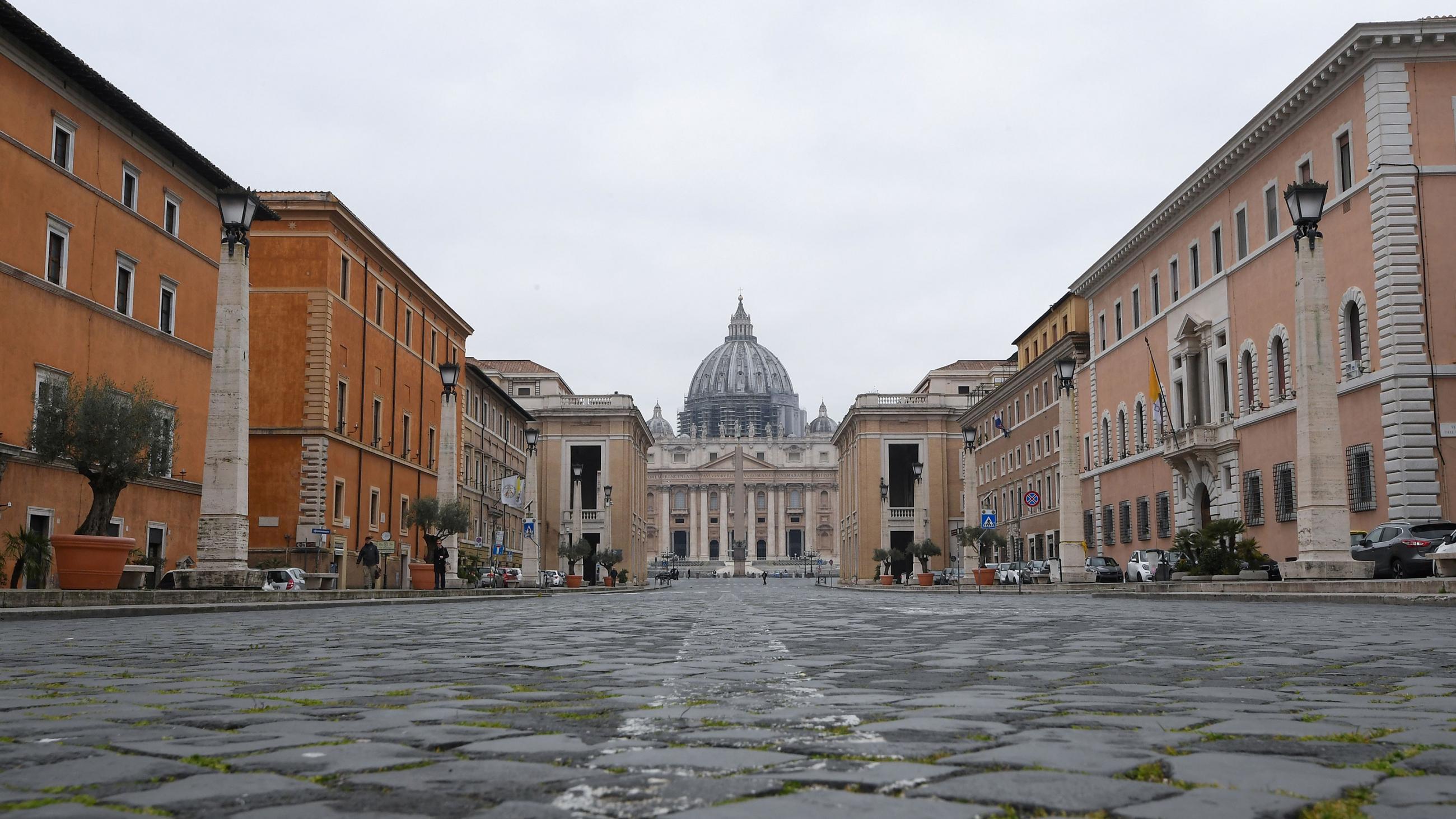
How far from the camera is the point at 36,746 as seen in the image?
4320 millimetres

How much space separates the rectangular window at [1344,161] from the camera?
33344 millimetres

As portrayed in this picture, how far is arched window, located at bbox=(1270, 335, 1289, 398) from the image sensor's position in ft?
123

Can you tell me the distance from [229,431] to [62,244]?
33.5 feet

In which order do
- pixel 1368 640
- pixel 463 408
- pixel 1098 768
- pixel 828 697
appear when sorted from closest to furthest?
pixel 1098 768 < pixel 828 697 < pixel 1368 640 < pixel 463 408

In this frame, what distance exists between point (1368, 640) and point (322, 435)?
3489 cm

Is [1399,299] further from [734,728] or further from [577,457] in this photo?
[577,457]

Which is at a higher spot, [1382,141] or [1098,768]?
[1382,141]

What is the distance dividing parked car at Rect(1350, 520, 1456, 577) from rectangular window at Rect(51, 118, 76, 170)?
29.4 m

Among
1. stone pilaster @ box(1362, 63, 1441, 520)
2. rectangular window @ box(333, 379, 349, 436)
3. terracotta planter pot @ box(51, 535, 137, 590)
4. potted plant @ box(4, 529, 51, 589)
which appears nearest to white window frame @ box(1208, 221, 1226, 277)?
stone pilaster @ box(1362, 63, 1441, 520)

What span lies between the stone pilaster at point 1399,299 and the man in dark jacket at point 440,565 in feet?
82.2

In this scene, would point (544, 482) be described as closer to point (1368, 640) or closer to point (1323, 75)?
point (1323, 75)

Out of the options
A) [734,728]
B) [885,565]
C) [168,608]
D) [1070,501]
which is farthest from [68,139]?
[885,565]

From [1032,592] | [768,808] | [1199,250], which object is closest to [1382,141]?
[1199,250]

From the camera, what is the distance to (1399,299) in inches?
1222
